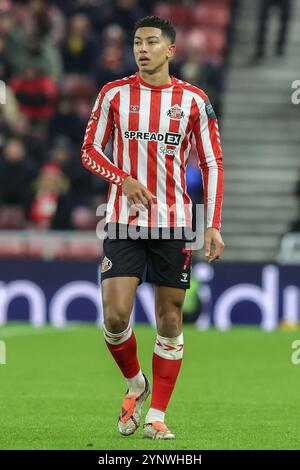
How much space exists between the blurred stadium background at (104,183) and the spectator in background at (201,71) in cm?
2

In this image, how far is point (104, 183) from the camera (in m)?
17.6

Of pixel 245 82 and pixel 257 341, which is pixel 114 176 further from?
pixel 245 82

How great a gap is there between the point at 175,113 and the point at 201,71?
11.2 meters

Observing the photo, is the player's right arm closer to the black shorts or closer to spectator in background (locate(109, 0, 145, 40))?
the black shorts

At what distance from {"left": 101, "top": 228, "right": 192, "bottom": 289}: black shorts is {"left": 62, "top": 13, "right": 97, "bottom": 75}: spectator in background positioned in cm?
1209

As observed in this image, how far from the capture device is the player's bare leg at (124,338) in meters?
7.14

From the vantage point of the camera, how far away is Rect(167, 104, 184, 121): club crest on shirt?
7332mm

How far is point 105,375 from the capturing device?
36.1 feet

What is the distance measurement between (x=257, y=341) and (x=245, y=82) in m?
7.66

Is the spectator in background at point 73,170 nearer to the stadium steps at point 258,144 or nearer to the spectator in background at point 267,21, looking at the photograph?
the stadium steps at point 258,144
